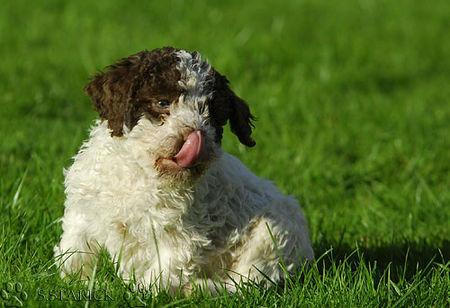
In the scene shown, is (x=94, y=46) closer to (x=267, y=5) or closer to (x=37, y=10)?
(x=37, y=10)

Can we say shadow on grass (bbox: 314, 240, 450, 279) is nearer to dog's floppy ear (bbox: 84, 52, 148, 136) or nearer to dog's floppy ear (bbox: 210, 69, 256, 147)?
dog's floppy ear (bbox: 210, 69, 256, 147)

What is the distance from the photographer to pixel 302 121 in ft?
28.5

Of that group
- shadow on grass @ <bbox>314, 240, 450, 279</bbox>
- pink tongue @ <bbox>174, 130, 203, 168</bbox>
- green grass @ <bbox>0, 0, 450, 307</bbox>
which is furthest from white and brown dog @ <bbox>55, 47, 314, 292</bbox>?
shadow on grass @ <bbox>314, 240, 450, 279</bbox>

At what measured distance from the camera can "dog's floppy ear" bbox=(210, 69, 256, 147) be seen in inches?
160

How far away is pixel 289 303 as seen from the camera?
13.1ft

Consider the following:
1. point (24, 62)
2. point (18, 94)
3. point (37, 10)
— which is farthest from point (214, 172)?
point (37, 10)

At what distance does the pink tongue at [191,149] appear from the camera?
3.68 m

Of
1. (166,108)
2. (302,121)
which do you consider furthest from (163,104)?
(302,121)

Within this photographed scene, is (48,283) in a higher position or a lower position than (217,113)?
lower

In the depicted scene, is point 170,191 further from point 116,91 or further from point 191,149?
point 116,91

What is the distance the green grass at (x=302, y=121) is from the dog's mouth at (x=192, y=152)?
801 millimetres

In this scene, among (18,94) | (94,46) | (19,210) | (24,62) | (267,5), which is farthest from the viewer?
(267,5)

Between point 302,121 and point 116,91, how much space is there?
505cm

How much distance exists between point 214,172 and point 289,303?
993 mm
